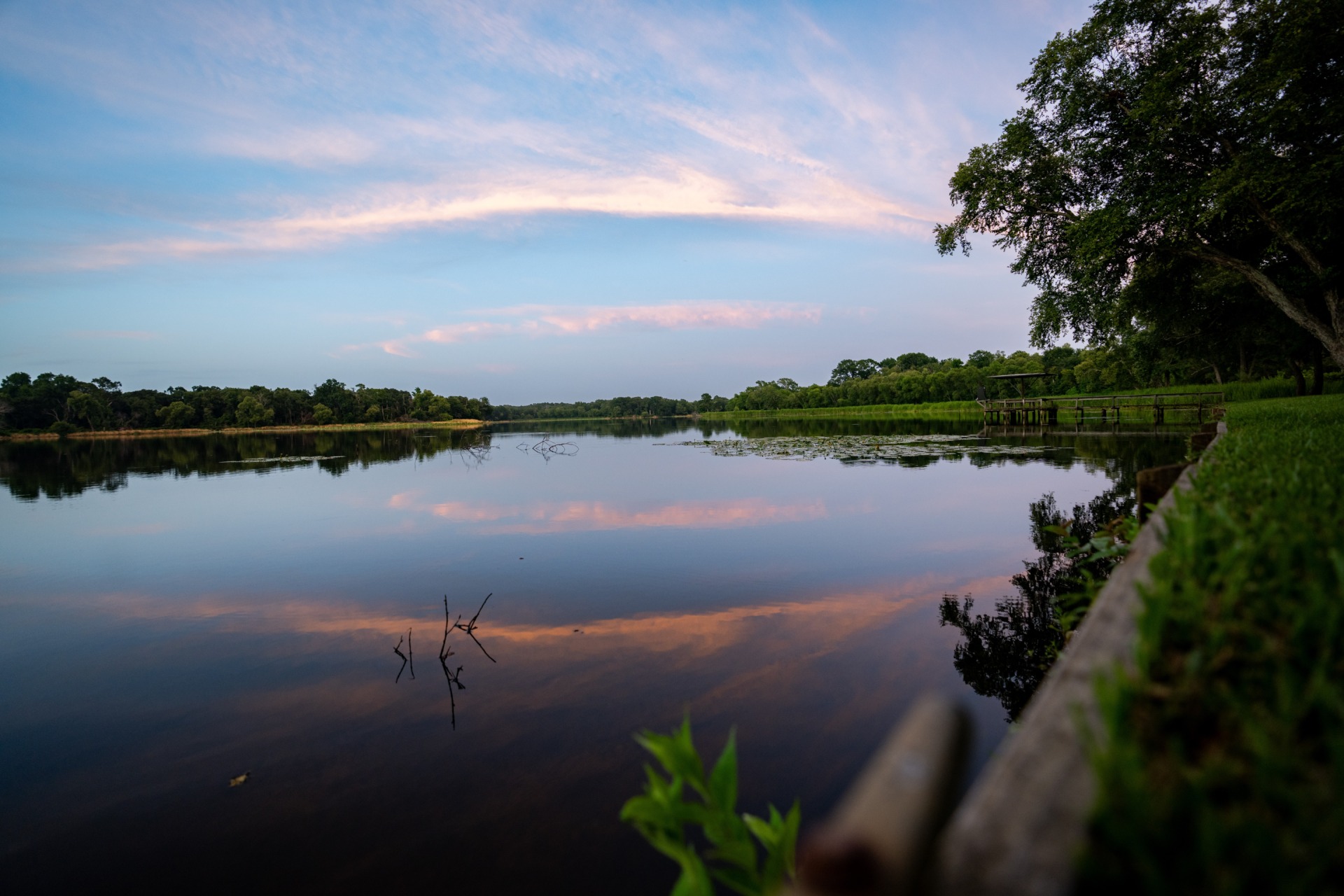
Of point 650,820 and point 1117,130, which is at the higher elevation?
point 1117,130

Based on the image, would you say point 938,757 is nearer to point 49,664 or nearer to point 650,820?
point 650,820

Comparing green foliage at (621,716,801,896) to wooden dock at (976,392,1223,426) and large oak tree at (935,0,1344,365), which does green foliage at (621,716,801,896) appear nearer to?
large oak tree at (935,0,1344,365)

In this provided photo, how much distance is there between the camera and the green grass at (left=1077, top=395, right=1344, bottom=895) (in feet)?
3.33

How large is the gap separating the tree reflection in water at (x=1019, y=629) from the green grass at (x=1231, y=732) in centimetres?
356

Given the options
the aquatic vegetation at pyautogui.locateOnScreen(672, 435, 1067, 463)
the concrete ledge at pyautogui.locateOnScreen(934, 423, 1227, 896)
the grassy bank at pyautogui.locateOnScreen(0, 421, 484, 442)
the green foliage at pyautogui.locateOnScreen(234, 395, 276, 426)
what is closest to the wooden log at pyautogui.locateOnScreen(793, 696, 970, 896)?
the concrete ledge at pyautogui.locateOnScreen(934, 423, 1227, 896)

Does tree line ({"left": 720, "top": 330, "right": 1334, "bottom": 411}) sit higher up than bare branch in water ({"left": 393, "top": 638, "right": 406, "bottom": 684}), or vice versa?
tree line ({"left": 720, "top": 330, "right": 1334, "bottom": 411})

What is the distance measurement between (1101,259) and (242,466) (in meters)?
33.9

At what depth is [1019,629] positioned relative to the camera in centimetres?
689

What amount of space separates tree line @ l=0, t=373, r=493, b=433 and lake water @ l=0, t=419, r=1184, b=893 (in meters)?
101

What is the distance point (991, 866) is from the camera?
105 cm

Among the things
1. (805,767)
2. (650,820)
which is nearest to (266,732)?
(805,767)

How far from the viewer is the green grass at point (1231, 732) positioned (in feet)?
3.33

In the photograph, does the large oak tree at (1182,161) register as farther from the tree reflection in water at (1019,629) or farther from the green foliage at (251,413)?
the green foliage at (251,413)

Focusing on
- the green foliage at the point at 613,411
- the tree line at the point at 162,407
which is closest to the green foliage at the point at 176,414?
the tree line at the point at 162,407
